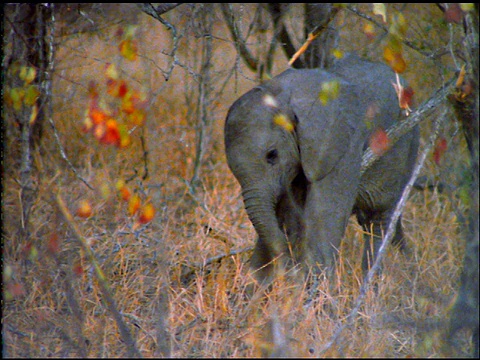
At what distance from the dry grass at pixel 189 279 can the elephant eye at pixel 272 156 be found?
69 centimetres

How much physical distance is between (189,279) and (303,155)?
1.21 meters

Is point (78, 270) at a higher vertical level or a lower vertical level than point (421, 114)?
lower

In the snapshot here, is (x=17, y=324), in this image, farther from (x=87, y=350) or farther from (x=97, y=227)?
(x=97, y=227)

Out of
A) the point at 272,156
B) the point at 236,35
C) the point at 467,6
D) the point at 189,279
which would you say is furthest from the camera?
the point at 236,35

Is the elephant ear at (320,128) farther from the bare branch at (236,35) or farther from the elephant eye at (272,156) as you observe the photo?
the bare branch at (236,35)

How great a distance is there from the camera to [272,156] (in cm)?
443

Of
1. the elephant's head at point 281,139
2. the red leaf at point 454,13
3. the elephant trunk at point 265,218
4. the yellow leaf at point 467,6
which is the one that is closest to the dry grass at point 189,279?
the elephant trunk at point 265,218

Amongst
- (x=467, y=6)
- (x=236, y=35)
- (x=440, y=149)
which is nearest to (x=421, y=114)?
(x=440, y=149)

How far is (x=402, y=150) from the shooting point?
5.34 metres

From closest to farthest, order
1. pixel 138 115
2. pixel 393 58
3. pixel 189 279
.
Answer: pixel 393 58 → pixel 138 115 → pixel 189 279

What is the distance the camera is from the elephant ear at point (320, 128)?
4.47 meters

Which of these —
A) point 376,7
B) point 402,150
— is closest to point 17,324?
point 376,7

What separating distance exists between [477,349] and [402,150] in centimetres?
202

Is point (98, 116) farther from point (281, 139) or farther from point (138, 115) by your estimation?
point (281, 139)
